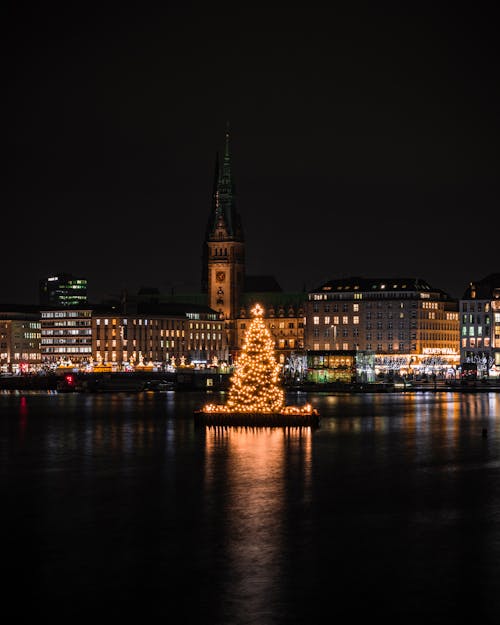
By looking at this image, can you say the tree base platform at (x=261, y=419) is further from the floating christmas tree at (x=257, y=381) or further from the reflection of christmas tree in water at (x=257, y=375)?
the reflection of christmas tree in water at (x=257, y=375)

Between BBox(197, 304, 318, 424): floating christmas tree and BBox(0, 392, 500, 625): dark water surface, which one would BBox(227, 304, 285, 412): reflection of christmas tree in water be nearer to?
BBox(197, 304, 318, 424): floating christmas tree

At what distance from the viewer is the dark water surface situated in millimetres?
28500

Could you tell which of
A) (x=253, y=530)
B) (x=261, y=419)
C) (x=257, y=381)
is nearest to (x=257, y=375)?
(x=257, y=381)

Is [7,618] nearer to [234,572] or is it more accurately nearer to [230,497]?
[234,572]

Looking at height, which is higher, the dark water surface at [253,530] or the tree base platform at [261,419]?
the tree base platform at [261,419]

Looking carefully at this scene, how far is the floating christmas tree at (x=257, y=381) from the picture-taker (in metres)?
76.4

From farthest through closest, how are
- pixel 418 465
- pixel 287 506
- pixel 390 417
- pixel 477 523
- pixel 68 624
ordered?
1. pixel 390 417
2. pixel 418 465
3. pixel 287 506
4. pixel 477 523
5. pixel 68 624

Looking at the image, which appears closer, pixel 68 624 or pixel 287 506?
pixel 68 624

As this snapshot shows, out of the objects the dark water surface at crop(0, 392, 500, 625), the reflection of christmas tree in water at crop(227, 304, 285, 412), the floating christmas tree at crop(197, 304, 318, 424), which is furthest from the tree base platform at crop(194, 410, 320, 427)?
the dark water surface at crop(0, 392, 500, 625)

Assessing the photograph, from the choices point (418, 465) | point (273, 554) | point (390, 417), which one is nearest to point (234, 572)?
point (273, 554)

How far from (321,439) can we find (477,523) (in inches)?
1294

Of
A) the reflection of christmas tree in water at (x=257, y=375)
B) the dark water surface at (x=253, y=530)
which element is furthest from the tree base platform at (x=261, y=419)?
the dark water surface at (x=253, y=530)

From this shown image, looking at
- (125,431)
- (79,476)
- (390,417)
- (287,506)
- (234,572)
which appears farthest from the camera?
(390,417)

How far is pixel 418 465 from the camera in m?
57.7
